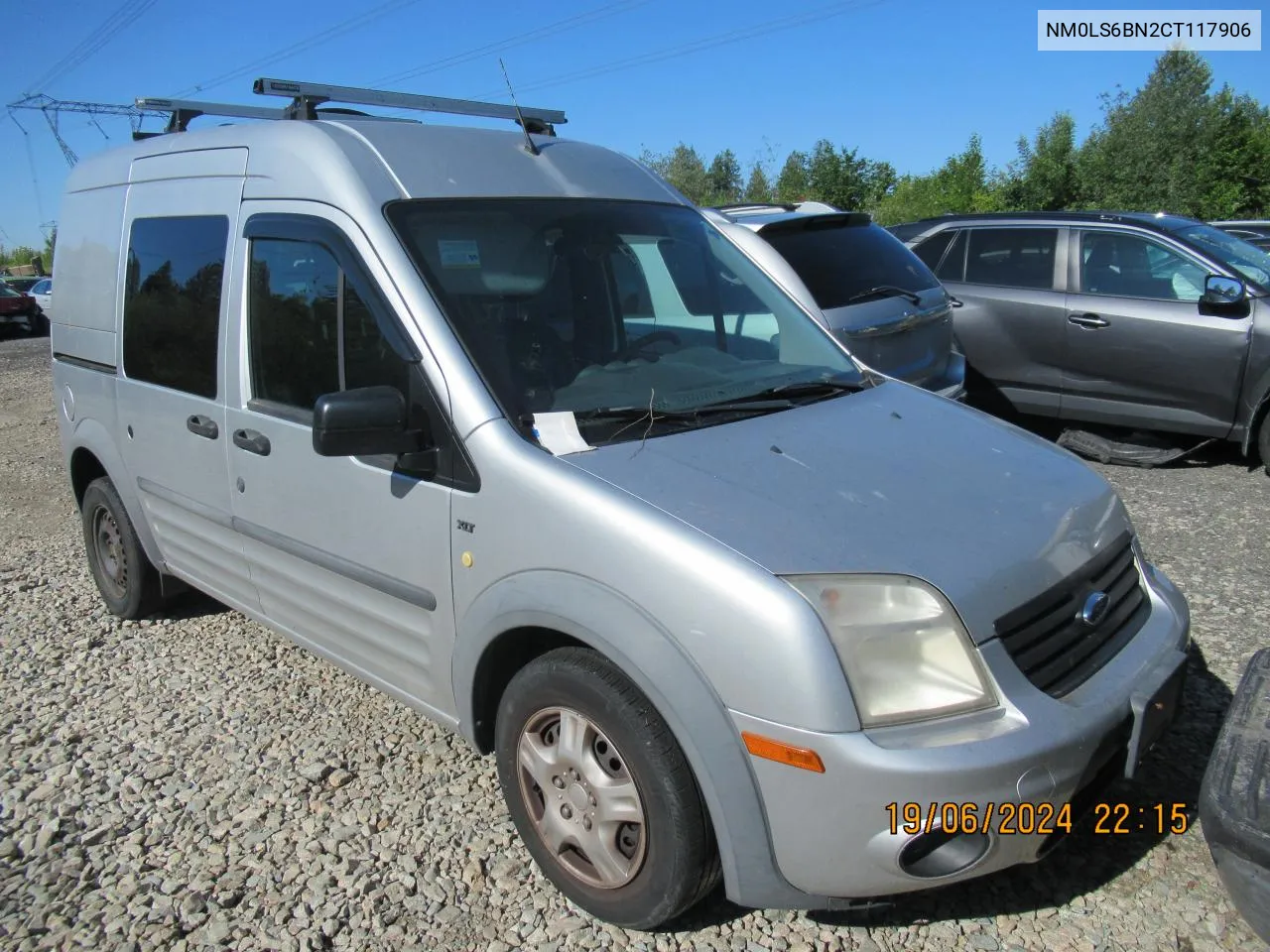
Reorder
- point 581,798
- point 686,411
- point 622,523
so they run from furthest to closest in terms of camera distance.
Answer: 1. point 686,411
2. point 581,798
3. point 622,523

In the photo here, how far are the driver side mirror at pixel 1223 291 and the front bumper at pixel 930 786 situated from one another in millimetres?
5099

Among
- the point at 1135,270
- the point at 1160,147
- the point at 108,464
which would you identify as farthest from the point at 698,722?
the point at 1160,147

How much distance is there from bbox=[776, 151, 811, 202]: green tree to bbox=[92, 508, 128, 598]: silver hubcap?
1473 inches

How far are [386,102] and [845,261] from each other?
11.0 feet

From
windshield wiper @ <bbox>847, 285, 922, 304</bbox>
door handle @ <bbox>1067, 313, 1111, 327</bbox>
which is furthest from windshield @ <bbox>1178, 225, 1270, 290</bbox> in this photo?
windshield wiper @ <bbox>847, 285, 922, 304</bbox>

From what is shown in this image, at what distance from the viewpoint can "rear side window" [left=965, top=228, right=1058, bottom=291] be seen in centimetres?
742

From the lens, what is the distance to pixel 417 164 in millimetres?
3189

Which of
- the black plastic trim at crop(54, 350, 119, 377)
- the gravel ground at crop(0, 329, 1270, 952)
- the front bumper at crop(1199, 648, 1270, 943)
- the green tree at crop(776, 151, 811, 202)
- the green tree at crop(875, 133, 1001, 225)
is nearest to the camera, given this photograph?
the front bumper at crop(1199, 648, 1270, 943)

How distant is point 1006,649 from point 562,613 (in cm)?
106

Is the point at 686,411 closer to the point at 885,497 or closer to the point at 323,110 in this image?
the point at 885,497

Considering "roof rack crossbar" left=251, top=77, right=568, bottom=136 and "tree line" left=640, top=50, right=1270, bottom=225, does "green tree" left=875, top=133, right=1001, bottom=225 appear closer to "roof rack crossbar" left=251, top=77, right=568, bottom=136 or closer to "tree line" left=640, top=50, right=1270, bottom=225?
"tree line" left=640, top=50, right=1270, bottom=225

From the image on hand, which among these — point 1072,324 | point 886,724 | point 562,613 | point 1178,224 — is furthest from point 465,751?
point 1178,224

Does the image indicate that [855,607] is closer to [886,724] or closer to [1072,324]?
[886,724]
